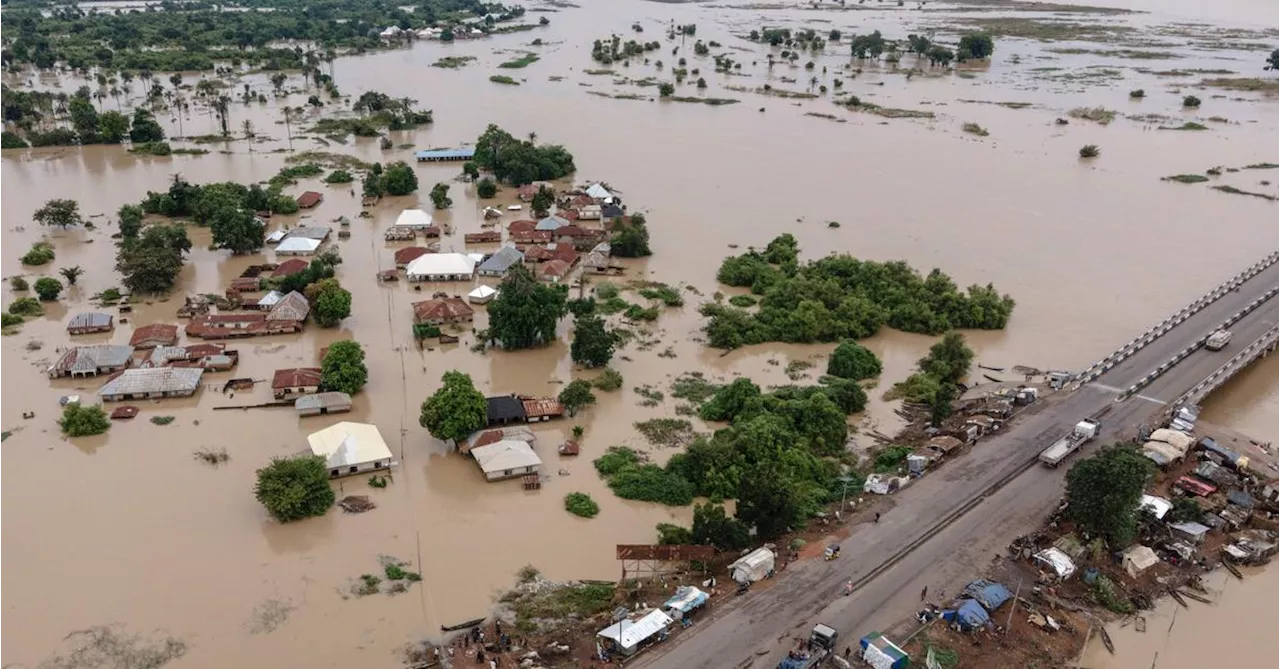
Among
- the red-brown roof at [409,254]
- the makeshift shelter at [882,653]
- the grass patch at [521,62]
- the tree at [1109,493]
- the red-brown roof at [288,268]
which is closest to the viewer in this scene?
the makeshift shelter at [882,653]

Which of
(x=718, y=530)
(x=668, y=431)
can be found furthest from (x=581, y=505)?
(x=668, y=431)

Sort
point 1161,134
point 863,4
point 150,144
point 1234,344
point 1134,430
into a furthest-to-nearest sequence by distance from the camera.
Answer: point 863,4 → point 1161,134 → point 150,144 → point 1234,344 → point 1134,430

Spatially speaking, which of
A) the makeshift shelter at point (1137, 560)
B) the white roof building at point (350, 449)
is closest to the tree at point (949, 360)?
the makeshift shelter at point (1137, 560)

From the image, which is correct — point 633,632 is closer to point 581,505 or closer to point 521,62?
point 581,505

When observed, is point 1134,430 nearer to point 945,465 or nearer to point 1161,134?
point 945,465

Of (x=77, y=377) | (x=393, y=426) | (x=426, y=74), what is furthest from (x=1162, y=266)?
(x=426, y=74)

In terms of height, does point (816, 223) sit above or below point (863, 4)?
below

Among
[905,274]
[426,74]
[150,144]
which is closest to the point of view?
[905,274]

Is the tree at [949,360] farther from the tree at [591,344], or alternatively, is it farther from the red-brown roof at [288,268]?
the red-brown roof at [288,268]
